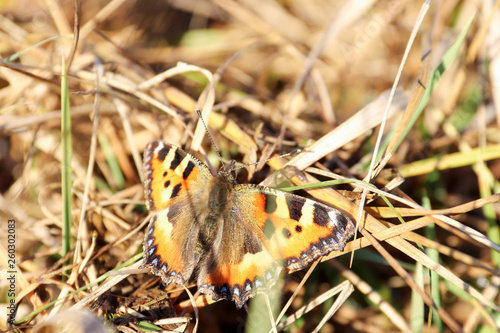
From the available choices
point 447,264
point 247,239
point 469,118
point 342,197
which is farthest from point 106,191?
point 469,118

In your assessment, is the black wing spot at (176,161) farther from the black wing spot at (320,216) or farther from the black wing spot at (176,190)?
the black wing spot at (320,216)

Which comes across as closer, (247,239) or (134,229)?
(247,239)

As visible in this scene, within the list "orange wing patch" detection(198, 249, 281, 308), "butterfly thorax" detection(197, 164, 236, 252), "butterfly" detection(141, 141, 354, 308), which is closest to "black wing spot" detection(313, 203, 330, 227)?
"butterfly" detection(141, 141, 354, 308)

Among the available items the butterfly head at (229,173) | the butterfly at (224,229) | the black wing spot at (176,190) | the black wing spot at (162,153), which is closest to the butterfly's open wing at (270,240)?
the butterfly at (224,229)

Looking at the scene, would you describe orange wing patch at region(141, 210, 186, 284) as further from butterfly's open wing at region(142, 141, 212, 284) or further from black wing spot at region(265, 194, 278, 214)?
black wing spot at region(265, 194, 278, 214)

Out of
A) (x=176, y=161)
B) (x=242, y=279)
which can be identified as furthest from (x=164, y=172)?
(x=242, y=279)

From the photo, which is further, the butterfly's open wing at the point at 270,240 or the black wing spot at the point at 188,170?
the black wing spot at the point at 188,170

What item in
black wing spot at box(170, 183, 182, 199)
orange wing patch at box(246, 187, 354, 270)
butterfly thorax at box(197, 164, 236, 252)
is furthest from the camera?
black wing spot at box(170, 183, 182, 199)

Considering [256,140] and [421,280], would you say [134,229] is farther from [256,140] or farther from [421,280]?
[421,280]
